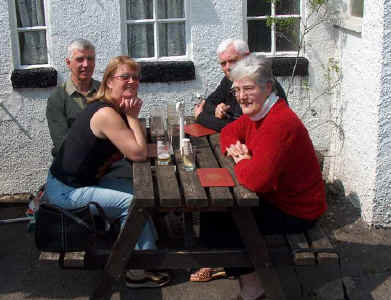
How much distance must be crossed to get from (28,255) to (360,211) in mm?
2632

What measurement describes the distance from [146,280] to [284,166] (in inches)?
55.6

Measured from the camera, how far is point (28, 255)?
4.78 meters

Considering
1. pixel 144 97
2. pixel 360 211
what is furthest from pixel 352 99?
pixel 144 97

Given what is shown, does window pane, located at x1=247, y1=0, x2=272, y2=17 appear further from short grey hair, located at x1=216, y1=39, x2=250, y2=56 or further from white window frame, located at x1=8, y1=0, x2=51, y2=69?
white window frame, located at x1=8, y1=0, x2=51, y2=69

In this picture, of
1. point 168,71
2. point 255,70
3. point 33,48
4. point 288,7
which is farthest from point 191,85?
point 255,70

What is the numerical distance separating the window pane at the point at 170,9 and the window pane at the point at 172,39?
0.24ft

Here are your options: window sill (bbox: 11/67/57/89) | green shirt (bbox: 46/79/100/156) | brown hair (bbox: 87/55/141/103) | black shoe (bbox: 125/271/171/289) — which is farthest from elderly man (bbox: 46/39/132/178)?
black shoe (bbox: 125/271/171/289)

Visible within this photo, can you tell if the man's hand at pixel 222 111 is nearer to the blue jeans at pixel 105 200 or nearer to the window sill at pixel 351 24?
the blue jeans at pixel 105 200

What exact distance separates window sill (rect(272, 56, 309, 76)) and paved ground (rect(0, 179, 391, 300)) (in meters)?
1.43

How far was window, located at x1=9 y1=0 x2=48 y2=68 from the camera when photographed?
5.68 meters

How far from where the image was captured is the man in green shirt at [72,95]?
4895 millimetres

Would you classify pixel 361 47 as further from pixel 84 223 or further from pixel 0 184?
pixel 0 184

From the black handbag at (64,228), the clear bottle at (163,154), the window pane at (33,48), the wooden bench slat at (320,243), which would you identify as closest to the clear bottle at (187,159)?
the clear bottle at (163,154)

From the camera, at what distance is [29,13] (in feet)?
18.7
